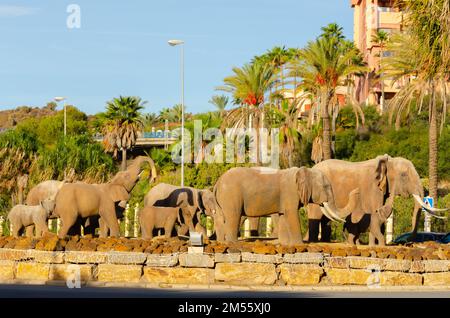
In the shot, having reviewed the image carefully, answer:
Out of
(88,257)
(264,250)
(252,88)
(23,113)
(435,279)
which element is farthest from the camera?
(23,113)

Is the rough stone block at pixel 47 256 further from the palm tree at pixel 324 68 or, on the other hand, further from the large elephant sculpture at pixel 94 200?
the palm tree at pixel 324 68

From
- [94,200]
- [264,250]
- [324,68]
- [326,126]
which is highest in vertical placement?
[324,68]

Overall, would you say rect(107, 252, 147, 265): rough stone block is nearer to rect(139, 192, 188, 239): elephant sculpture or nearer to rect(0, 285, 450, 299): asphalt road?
rect(0, 285, 450, 299): asphalt road

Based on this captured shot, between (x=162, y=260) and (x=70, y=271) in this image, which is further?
(x=70, y=271)

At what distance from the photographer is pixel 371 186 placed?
2278cm

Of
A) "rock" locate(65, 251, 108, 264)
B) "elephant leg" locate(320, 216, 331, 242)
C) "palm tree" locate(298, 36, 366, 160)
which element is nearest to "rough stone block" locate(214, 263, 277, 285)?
"rock" locate(65, 251, 108, 264)

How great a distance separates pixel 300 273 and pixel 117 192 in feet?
22.4

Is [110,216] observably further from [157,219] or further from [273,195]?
[273,195]

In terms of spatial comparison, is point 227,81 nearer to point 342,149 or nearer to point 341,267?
point 342,149

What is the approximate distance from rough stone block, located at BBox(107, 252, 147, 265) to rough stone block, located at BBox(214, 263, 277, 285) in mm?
1518

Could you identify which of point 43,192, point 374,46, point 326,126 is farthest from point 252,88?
point 374,46

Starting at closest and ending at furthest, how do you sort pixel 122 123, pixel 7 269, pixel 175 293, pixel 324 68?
1. pixel 175 293
2. pixel 7 269
3. pixel 324 68
4. pixel 122 123

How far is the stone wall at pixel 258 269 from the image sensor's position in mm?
18312

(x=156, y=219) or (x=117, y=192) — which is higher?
(x=117, y=192)
